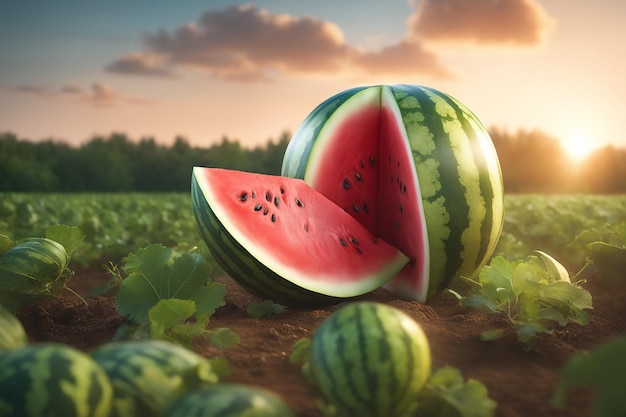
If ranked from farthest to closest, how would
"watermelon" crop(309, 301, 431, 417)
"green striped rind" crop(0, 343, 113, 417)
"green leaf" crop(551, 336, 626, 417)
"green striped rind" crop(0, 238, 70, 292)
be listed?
1. "green striped rind" crop(0, 238, 70, 292)
2. "watermelon" crop(309, 301, 431, 417)
3. "green striped rind" crop(0, 343, 113, 417)
4. "green leaf" crop(551, 336, 626, 417)

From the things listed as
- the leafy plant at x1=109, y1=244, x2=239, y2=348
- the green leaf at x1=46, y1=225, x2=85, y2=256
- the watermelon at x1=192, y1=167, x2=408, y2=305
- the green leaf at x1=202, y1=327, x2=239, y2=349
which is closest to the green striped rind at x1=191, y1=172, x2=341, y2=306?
the watermelon at x1=192, y1=167, x2=408, y2=305

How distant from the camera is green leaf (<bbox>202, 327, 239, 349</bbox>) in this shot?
2.02m

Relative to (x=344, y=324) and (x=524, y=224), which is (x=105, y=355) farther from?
(x=524, y=224)

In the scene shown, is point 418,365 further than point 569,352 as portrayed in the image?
No

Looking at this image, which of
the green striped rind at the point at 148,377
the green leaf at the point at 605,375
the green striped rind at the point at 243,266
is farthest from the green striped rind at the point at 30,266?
the green leaf at the point at 605,375

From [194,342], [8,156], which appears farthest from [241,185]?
[8,156]

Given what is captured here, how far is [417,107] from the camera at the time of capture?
3.19 meters

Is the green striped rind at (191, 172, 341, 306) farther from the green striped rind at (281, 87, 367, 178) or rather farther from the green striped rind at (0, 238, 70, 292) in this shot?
the green striped rind at (281, 87, 367, 178)

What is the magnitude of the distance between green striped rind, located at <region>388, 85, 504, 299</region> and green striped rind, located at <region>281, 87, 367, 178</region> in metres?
0.45

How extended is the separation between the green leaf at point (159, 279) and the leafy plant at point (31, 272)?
313 mm

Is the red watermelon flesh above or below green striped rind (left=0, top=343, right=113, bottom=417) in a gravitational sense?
above

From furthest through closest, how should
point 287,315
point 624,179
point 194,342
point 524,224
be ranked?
1. point 624,179
2. point 524,224
3. point 287,315
4. point 194,342

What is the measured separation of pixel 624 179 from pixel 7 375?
41561mm

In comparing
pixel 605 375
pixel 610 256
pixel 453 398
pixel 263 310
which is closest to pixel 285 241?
pixel 263 310
